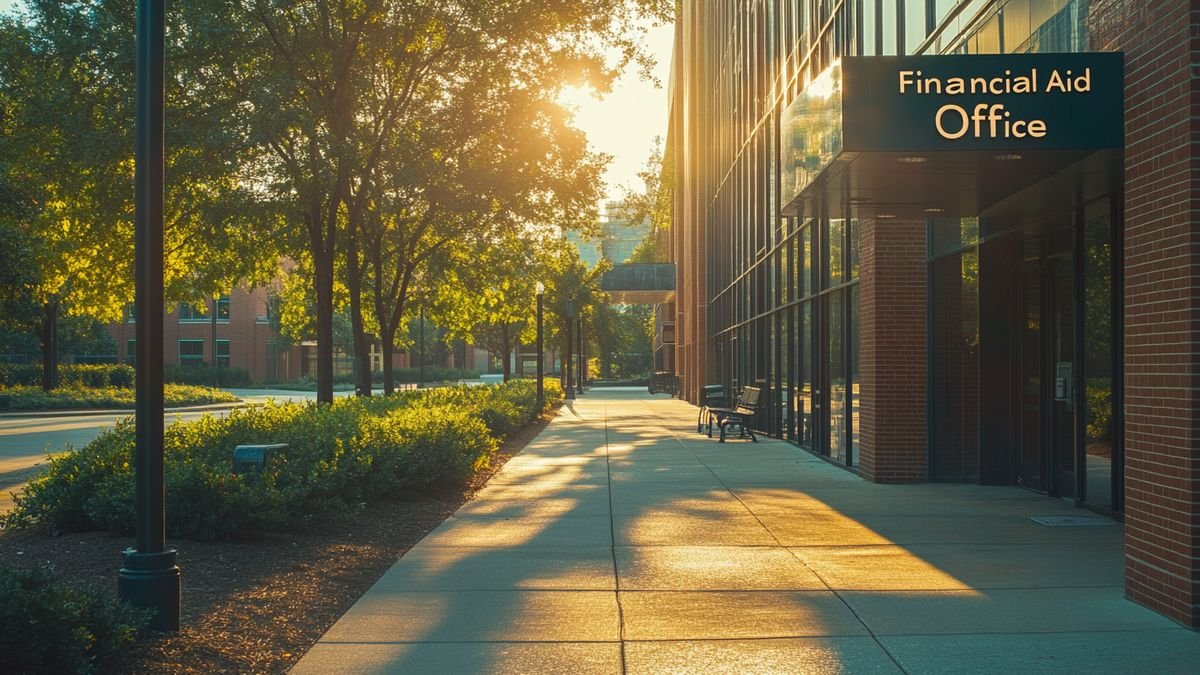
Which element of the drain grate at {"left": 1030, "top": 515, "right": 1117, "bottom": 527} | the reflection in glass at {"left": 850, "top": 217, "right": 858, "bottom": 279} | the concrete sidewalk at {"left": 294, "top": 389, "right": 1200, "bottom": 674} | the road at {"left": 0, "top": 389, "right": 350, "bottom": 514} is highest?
the reflection in glass at {"left": 850, "top": 217, "right": 858, "bottom": 279}

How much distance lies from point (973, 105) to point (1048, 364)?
17.5 feet

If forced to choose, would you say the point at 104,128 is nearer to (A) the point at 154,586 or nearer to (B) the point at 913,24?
(B) the point at 913,24

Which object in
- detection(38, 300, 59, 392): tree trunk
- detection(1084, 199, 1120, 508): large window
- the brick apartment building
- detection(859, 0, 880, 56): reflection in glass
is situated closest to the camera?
detection(1084, 199, 1120, 508): large window

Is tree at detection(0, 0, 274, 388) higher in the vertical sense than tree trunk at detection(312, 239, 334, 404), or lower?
higher

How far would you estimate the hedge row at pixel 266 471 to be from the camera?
926 cm

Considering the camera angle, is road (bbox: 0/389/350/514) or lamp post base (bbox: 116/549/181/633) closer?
lamp post base (bbox: 116/549/181/633)

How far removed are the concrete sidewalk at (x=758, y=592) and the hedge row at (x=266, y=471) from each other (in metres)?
0.96

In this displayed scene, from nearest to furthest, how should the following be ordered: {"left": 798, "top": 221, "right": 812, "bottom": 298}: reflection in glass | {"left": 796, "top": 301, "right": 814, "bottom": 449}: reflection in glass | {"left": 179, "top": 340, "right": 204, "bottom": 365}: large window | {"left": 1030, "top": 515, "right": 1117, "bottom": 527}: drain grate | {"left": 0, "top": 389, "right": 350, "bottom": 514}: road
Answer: {"left": 1030, "top": 515, "right": 1117, "bottom": 527}: drain grate
{"left": 0, "top": 389, "right": 350, "bottom": 514}: road
{"left": 798, "top": 221, "right": 812, "bottom": 298}: reflection in glass
{"left": 796, "top": 301, "right": 814, "bottom": 449}: reflection in glass
{"left": 179, "top": 340, "right": 204, "bottom": 365}: large window

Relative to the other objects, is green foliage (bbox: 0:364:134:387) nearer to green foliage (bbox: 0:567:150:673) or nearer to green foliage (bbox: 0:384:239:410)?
green foliage (bbox: 0:384:239:410)

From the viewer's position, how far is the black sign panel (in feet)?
26.4

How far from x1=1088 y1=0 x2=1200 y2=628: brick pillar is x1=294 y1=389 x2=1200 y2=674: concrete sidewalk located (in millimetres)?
380

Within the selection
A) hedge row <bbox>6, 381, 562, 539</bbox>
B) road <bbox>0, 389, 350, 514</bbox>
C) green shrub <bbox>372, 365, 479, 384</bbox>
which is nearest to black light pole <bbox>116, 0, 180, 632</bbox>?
hedge row <bbox>6, 381, 562, 539</bbox>

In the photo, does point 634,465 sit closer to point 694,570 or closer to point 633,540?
point 633,540

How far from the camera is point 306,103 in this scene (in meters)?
19.9
